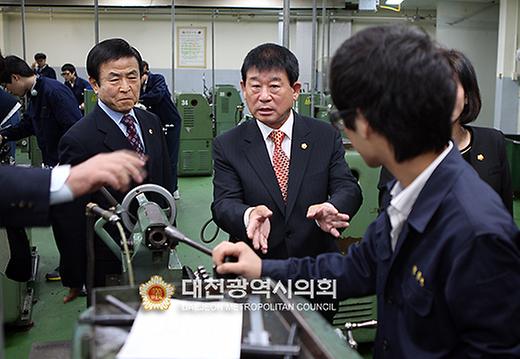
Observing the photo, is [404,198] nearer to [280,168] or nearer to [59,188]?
[59,188]

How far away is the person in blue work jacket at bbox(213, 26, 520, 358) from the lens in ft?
2.72

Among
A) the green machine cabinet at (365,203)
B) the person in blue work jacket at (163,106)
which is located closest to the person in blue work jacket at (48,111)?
the person in blue work jacket at (163,106)

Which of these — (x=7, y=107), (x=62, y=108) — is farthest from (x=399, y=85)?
(x=7, y=107)

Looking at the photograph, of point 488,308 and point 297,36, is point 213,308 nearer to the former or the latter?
point 488,308

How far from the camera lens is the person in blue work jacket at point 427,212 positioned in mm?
830

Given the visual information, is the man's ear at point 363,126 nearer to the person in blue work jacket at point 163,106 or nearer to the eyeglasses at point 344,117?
the eyeglasses at point 344,117

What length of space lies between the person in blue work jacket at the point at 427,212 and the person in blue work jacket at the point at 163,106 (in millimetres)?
3609

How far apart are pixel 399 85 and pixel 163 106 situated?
4.10 meters

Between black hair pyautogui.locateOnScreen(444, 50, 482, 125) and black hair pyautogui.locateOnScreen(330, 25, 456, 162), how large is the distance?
2.67 feet

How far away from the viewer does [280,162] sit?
1724 millimetres

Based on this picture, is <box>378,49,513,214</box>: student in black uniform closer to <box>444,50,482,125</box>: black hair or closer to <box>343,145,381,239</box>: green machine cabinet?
<box>444,50,482,125</box>: black hair

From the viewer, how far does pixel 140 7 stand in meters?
9.08

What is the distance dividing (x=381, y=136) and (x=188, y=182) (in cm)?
545

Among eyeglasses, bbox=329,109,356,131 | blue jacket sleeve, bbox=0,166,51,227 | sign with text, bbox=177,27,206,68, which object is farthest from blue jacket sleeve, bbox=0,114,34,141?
sign with text, bbox=177,27,206,68
